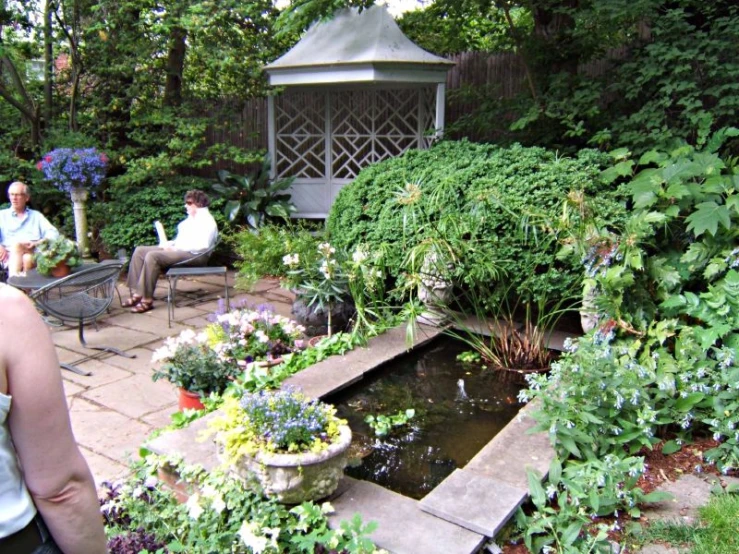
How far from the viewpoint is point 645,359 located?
337 centimetres

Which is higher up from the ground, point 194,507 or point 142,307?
point 194,507

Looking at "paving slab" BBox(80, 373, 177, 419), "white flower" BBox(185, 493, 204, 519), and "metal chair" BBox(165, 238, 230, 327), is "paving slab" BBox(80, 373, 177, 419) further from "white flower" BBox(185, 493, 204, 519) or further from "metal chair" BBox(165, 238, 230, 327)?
"white flower" BBox(185, 493, 204, 519)

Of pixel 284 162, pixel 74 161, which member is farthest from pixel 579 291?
pixel 284 162

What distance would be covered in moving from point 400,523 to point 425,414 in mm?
1180

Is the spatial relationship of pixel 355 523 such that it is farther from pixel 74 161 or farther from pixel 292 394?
pixel 74 161

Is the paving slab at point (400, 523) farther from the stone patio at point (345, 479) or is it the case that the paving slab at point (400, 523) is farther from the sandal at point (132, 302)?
the sandal at point (132, 302)

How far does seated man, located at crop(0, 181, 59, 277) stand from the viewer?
535 centimetres

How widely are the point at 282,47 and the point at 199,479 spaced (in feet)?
22.9

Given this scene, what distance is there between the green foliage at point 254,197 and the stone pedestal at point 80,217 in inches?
59.1

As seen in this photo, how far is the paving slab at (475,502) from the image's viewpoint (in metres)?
2.36

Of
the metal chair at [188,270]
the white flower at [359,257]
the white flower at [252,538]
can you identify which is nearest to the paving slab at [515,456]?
the white flower at [252,538]

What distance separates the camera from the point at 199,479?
262cm

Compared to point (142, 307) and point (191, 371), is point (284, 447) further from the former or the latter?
point (142, 307)

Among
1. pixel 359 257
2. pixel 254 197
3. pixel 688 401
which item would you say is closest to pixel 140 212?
pixel 254 197
